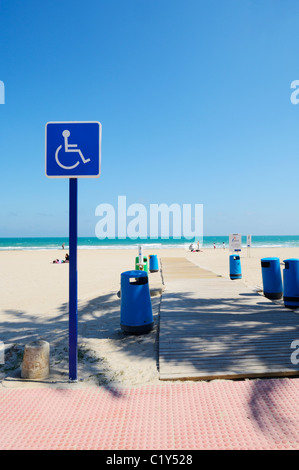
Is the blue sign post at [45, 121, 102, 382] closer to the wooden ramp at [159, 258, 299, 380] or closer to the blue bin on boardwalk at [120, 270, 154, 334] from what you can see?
the blue bin on boardwalk at [120, 270, 154, 334]

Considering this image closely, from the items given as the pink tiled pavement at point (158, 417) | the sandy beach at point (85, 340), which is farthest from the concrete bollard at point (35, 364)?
the pink tiled pavement at point (158, 417)

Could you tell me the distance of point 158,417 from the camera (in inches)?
114

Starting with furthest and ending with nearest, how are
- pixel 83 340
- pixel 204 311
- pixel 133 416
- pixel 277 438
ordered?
1. pixel 204 311
2. pixel 83 340
3. pixel 133 416
4. pixel 277 438

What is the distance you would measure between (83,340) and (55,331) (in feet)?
3.28

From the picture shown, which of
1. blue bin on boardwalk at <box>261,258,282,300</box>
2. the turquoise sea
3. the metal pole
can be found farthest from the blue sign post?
the turquoise sea

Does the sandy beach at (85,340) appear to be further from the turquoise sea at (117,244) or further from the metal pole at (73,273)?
the turquoise sea at (117,244)

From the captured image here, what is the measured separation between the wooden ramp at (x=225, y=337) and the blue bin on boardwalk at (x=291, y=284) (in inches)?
9.4

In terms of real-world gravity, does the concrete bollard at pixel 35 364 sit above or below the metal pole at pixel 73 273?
below

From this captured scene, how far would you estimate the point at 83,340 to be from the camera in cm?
551

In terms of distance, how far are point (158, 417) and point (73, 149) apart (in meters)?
2.97

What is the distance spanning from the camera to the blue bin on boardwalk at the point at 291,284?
6.87 meters

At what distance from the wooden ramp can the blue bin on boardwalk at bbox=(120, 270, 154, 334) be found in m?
0.41
